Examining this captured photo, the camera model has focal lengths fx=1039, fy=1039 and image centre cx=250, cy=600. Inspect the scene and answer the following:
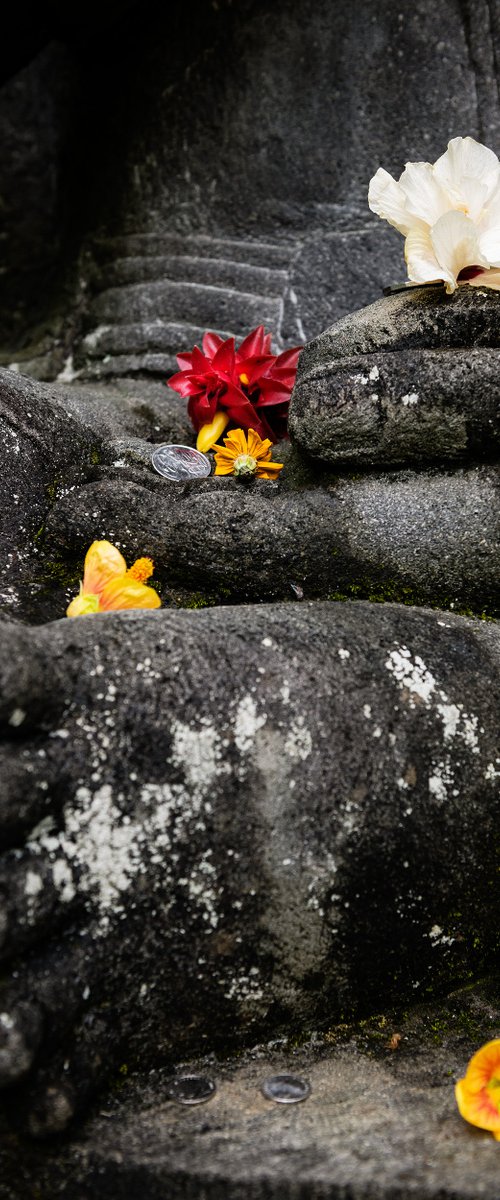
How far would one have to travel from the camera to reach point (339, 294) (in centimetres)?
221

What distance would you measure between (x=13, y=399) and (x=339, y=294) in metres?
0.92

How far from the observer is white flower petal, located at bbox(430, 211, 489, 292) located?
1412mm

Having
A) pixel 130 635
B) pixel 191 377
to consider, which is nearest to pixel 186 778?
pixel 130 635

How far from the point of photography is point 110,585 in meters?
1.36

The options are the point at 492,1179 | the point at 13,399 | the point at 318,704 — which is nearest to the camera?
the point at 492,1179

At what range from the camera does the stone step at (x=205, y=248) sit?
2.25m

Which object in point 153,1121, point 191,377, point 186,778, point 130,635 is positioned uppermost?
point 191,377

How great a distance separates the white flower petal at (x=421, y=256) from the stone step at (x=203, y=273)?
0.76 meters

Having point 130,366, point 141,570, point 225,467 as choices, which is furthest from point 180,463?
point 130,366

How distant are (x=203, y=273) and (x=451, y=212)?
0.95 meters

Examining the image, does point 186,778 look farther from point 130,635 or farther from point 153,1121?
point 153,1121

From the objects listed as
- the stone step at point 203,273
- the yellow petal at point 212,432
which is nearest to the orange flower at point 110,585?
the yellow petal at point 212,432

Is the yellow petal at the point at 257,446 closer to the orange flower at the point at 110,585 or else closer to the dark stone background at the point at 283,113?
the orange flower at the point at 110,585

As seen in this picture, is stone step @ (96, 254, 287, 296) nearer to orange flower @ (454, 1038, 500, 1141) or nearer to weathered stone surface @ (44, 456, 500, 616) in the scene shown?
weathered stone surface @ (44, 456, 500, 616)
